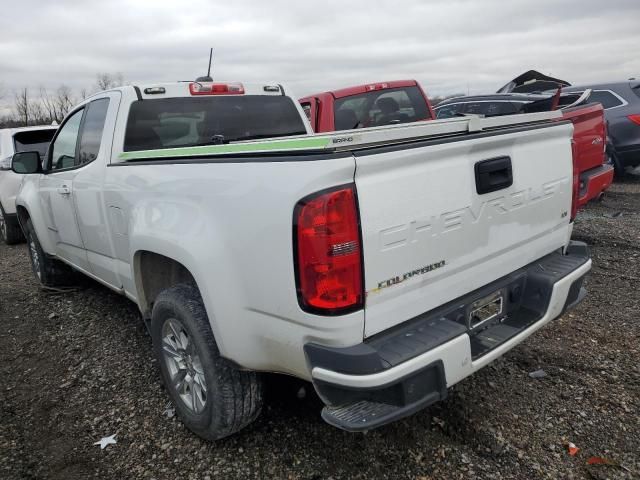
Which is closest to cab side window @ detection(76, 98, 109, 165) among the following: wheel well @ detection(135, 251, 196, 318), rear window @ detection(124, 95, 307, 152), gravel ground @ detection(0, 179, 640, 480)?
rear window @ detection(124, 95, 307, 152)

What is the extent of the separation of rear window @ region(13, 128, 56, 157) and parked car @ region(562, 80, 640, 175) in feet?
29.2

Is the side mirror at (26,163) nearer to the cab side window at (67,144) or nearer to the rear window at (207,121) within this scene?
the cab side window at (67,144)

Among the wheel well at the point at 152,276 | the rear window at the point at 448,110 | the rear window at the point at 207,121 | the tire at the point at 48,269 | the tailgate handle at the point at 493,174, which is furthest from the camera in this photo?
the rear window at the point at 448,110

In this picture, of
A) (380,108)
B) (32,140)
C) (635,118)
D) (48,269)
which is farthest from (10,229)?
(635,118)

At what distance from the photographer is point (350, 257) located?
181 centimetres

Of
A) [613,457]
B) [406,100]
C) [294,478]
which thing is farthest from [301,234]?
[406,100]

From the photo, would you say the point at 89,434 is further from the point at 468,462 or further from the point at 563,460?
the point at 563,460

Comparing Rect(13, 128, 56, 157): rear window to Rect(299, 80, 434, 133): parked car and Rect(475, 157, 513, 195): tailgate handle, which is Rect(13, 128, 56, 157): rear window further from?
Rect(475, 157, 513, 195): tailgate handle

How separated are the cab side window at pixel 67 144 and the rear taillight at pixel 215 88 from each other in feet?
3.24

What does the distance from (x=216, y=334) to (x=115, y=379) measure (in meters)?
1.54

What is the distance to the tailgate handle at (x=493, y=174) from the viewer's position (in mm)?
2172

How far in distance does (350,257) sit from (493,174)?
2.85ft

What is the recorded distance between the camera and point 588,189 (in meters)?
5.19

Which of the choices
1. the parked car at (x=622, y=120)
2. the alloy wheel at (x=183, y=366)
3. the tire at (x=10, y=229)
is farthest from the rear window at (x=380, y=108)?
the tire at (x=10, y=229)
